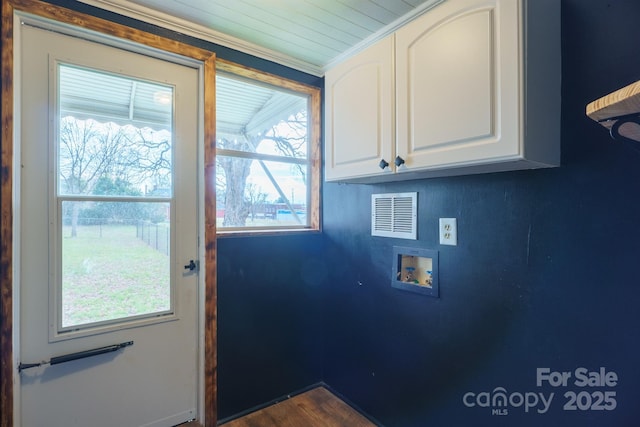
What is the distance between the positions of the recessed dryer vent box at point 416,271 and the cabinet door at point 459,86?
0.49m

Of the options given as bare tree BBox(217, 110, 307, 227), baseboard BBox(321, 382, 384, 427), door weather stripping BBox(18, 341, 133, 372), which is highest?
bare tree BBox(217, 110, 307, 227)

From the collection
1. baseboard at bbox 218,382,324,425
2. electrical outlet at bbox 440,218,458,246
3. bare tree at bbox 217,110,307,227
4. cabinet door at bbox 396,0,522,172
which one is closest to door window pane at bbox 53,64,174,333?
bare tree at bbox 217,110,307,227

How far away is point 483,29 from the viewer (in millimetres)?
1062

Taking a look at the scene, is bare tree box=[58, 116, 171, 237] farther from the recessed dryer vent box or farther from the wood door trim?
the recessed dryer vent box

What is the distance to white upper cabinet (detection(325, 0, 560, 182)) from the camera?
998mm

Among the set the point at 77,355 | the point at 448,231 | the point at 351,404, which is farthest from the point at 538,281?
the point at 77,355

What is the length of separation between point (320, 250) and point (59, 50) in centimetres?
177

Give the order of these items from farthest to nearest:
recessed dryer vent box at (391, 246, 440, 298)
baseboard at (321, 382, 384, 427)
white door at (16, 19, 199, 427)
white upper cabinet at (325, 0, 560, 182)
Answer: baseboard at (321, 382, 384, 427)
recessed dryer vent box at (391, 246, 440, 298)
white door at (16, 19, 199, 427)
white upper cabinet at (325, 0, 560, 182)

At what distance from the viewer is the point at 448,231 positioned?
1.47 m

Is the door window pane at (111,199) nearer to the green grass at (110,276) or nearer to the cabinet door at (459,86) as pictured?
the green grass at (110,276)

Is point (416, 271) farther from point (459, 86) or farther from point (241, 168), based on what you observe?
point (241, 168)

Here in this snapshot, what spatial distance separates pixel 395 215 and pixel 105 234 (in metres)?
1.48

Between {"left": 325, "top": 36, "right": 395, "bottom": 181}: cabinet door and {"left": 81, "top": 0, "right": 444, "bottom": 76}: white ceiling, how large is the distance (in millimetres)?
211

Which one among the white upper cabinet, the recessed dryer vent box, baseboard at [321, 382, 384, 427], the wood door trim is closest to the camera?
the white upper cabinet
